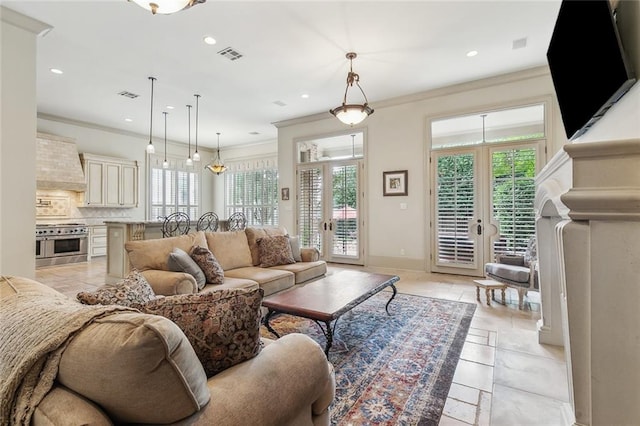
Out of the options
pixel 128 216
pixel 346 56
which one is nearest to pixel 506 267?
pixel 346 56

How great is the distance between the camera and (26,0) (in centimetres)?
306

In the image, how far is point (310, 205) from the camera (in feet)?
22.2

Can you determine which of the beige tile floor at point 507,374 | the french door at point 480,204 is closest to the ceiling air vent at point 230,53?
the french door at point 480,204

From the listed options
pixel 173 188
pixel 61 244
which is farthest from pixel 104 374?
pixel 173 188

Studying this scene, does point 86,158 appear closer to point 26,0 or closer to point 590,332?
point 26,0

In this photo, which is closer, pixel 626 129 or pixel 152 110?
pixel 626 129

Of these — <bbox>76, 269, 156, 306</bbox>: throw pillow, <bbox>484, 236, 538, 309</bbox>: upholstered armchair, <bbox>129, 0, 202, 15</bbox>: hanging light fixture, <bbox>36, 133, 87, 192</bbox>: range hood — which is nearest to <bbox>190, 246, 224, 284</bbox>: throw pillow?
<bbox>76, 269, 156, 306</bbox>: throw pillow

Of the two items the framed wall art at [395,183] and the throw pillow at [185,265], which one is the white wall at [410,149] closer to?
the framed wall art at [395,183]

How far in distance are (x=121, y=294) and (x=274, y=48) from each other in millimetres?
3677

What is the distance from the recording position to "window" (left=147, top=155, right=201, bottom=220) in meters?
8.60

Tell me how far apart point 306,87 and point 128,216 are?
6.12 metres

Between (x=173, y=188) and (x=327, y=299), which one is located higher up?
(x=173, y=188)

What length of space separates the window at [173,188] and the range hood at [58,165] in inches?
70.2

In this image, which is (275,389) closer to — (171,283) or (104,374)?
(104,374)
